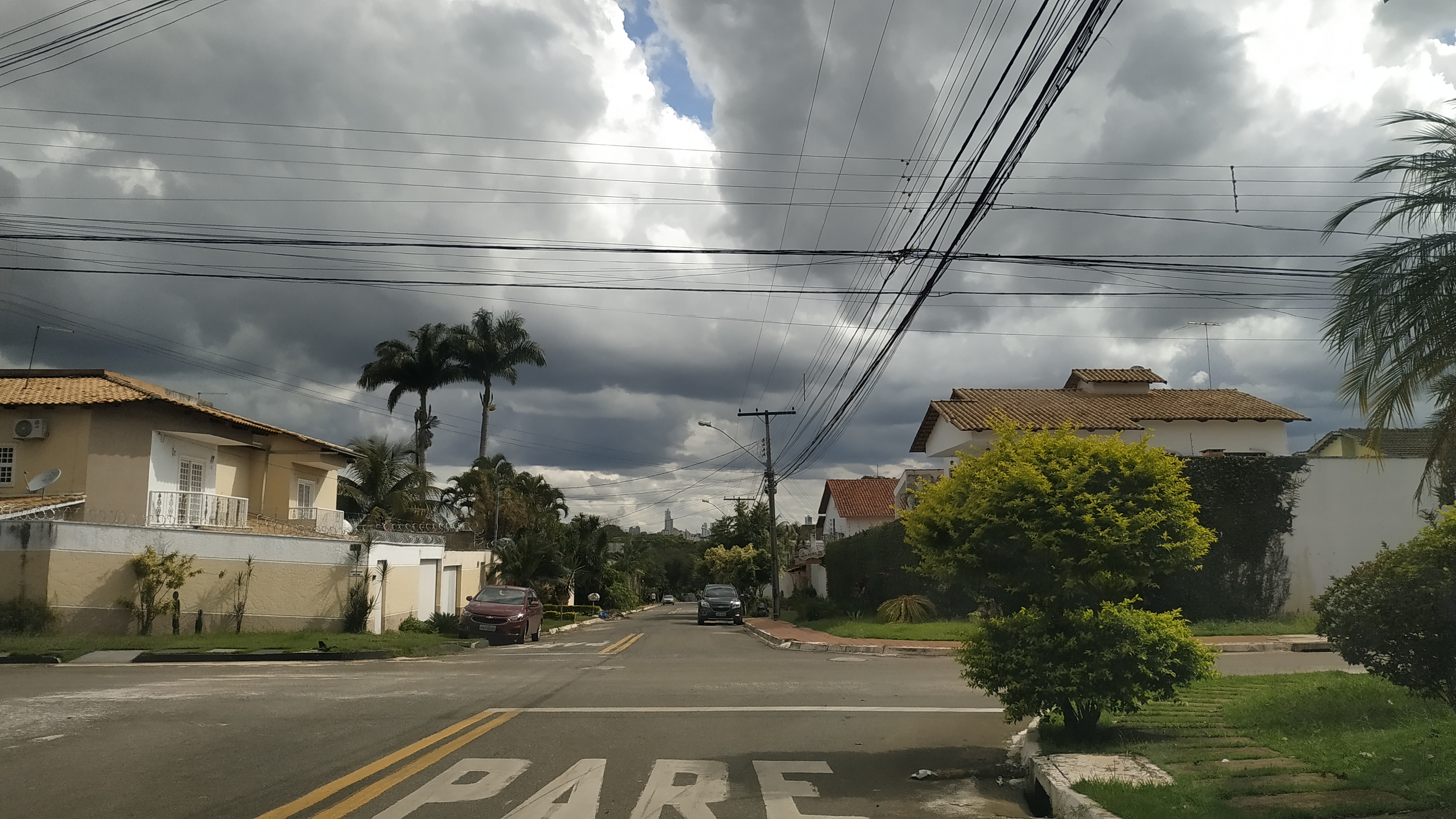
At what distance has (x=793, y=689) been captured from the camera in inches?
557

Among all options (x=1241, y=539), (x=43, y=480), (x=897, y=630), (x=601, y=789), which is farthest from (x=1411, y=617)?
(x=43, y=480)

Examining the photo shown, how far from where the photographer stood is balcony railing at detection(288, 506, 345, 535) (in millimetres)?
33125

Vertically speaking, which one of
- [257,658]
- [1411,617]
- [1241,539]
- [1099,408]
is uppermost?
[1099,408]

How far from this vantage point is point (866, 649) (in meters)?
22.7

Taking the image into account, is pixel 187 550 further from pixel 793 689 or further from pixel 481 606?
pixel 793 689

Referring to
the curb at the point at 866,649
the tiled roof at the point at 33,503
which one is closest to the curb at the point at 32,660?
the tiled roof at the point at 33,503

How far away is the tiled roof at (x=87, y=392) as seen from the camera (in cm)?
2628

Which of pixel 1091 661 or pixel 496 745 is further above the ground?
pixel 1091 661

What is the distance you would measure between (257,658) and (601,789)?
50.6 feet

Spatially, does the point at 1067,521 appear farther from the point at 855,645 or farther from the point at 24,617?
the point at 24,617

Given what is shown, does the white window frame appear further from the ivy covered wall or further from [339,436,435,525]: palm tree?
the ivy covered wall

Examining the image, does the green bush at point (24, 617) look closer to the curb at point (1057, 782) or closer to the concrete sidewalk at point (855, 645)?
the concrete sidewalk at point (855, 645)

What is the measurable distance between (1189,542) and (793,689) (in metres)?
7.05

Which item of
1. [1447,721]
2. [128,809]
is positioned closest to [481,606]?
[128,809]
